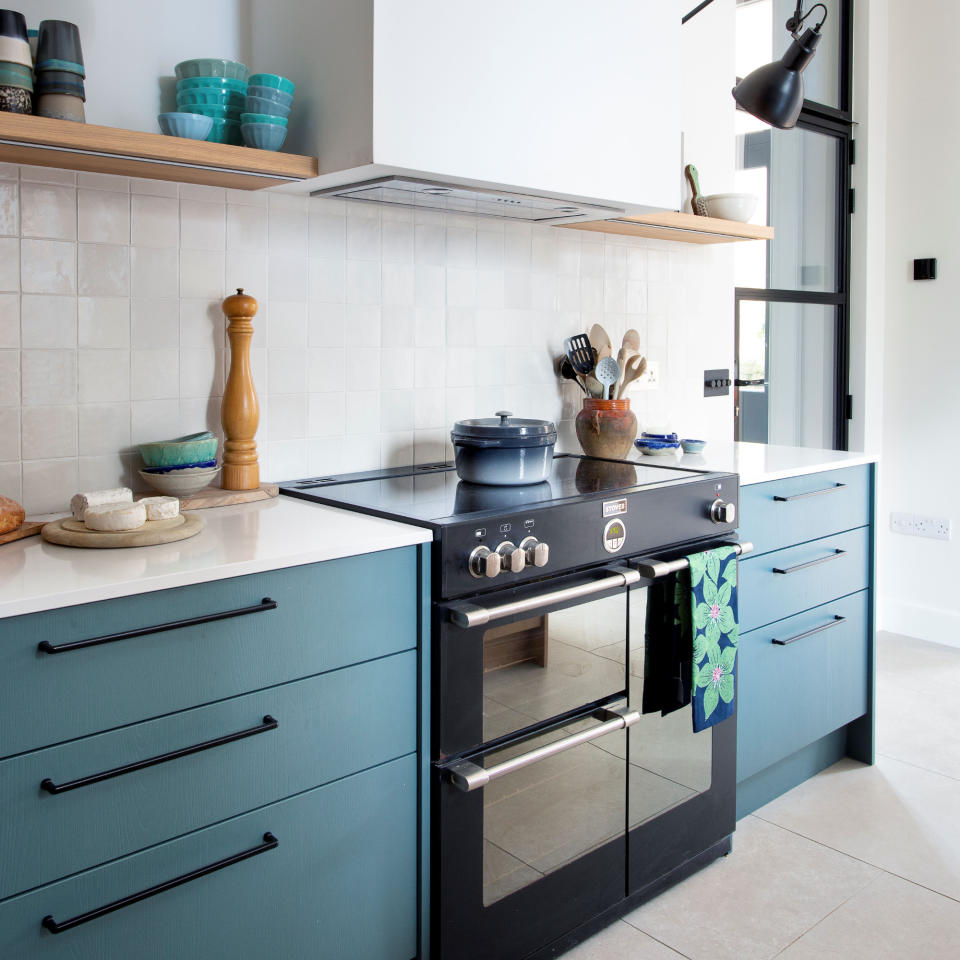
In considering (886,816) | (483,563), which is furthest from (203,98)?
(886,816)

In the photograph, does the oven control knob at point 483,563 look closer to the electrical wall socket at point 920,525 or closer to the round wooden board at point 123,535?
the round wooden board at point 123,535

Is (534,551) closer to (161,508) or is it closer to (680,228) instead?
(161,508)

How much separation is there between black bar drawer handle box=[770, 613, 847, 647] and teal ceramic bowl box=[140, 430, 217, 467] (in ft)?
4.82

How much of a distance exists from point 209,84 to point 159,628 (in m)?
1.05

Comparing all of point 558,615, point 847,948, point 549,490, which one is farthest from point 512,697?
point 847,948

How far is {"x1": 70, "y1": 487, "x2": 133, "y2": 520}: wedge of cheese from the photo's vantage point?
1.48 metres

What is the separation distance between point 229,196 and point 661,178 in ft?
3.22

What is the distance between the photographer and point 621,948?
1.88 m

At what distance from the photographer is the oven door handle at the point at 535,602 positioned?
154 centimetres

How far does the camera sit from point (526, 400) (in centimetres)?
253

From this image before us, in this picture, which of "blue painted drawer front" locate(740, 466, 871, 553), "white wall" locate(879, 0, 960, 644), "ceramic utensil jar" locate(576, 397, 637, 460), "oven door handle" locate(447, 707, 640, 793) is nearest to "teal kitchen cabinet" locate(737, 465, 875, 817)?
"blue painted drawer front" locate(740, 466, 871, 553)

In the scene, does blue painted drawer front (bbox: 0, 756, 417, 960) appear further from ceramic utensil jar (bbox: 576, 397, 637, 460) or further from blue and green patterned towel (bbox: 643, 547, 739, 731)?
ceramic utensil jar (bbox: 576, 397, 637, 460)

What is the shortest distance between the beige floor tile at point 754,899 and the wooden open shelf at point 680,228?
5.21 ft

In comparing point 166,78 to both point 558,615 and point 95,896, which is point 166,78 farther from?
point 95,896
